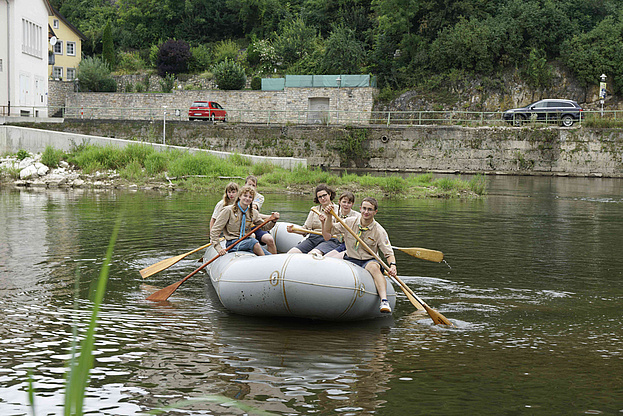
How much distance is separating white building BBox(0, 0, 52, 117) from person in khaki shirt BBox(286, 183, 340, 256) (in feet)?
112

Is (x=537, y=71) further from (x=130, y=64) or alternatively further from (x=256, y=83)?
(x=130, y=64)

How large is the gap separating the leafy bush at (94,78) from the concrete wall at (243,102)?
1114 millimetres

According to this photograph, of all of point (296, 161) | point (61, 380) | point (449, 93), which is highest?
point (449, 93)

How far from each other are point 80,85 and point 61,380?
169ft

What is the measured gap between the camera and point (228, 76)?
50438 mm

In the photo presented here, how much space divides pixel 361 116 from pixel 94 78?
804 inches

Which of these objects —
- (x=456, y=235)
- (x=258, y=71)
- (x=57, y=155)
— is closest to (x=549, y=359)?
(x=456, y=235)

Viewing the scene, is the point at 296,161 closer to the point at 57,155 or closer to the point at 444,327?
the point at 57,155

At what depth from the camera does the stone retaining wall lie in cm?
3706

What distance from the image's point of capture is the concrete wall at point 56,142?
29656 mm

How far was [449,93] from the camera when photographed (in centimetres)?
4678

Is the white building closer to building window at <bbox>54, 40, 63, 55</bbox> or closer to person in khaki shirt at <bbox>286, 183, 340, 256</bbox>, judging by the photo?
building window at <bbox>54, 40, 63, 55</bbox>

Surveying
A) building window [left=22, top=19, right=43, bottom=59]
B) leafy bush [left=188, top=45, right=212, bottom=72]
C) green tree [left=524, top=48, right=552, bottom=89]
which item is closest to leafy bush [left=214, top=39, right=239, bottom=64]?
leafy bush [left=188, top=45, right=212, bottom=72]

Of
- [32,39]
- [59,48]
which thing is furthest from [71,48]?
[32,39]
